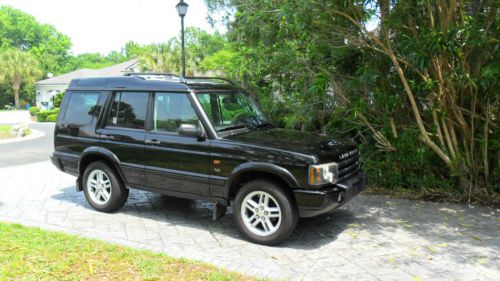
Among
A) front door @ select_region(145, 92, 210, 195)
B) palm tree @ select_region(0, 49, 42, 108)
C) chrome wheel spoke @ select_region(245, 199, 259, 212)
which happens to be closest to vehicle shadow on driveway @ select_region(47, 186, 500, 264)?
chrome wheel spoke @ select_region(245, 199, 259, 212)

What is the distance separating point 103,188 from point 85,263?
2117mm

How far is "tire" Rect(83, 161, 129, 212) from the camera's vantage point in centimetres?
622

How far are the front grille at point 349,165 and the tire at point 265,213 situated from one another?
0.76 metres

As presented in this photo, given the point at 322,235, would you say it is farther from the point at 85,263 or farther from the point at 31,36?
the point at 31,36

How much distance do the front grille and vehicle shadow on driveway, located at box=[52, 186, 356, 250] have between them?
0.79 meters

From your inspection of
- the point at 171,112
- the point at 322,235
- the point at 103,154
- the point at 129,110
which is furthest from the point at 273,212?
the point at 103,154

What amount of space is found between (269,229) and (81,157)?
3.14 m

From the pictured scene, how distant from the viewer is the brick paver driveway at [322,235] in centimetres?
442

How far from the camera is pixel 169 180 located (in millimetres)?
5645

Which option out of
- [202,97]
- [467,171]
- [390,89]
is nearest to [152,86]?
[202,97]

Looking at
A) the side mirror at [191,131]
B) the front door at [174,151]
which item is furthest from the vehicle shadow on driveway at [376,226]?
the side mirror at [191,131]

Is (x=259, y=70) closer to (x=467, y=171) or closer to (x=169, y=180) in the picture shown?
(x=169, y=180)

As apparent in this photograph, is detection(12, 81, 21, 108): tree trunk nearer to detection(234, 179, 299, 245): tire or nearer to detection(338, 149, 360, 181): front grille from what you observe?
detection(234, 179, 299, 245): tire

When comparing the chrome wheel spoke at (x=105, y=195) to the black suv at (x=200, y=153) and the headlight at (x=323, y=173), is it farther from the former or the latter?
the headlight at (x=323, y=173)
